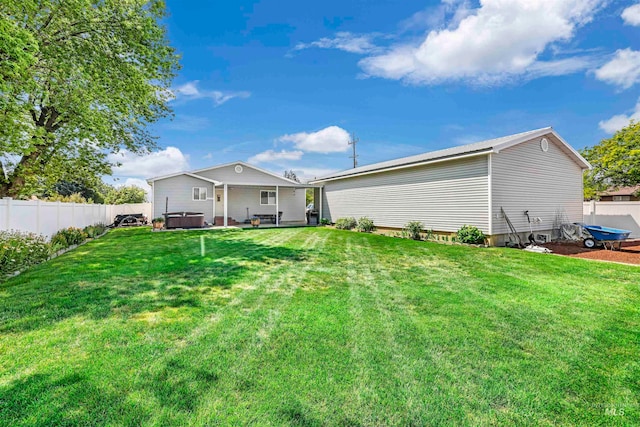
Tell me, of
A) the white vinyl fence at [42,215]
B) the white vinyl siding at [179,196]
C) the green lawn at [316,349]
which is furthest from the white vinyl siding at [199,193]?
the green lawn at [316,349]

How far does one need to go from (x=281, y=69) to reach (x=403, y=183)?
27.0ft

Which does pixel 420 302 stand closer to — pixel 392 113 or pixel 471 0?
pixel 471 0

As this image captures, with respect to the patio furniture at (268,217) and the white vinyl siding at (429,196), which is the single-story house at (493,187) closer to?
the white vinyl siding at (429,196)

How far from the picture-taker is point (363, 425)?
6.29ft

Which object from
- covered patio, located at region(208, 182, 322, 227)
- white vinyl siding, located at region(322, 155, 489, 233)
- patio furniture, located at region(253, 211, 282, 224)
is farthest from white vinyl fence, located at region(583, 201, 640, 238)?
patio furniture, located at region(253, 211, 282, 224)

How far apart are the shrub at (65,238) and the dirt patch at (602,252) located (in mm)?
15477

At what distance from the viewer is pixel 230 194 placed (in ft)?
64.8

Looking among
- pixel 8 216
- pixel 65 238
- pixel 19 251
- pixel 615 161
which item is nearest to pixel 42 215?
pixel 65 238

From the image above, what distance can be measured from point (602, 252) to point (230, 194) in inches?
742

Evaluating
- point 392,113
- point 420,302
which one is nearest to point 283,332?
point 420,302

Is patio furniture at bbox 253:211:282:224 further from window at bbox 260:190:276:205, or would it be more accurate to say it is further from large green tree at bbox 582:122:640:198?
large green tree at bbox 582:122:640:198

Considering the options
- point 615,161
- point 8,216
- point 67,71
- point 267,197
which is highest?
point 67,71

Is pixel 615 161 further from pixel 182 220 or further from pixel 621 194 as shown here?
pixel 182 220

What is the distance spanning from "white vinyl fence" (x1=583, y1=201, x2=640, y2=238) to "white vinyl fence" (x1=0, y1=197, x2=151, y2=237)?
20.9 meters
